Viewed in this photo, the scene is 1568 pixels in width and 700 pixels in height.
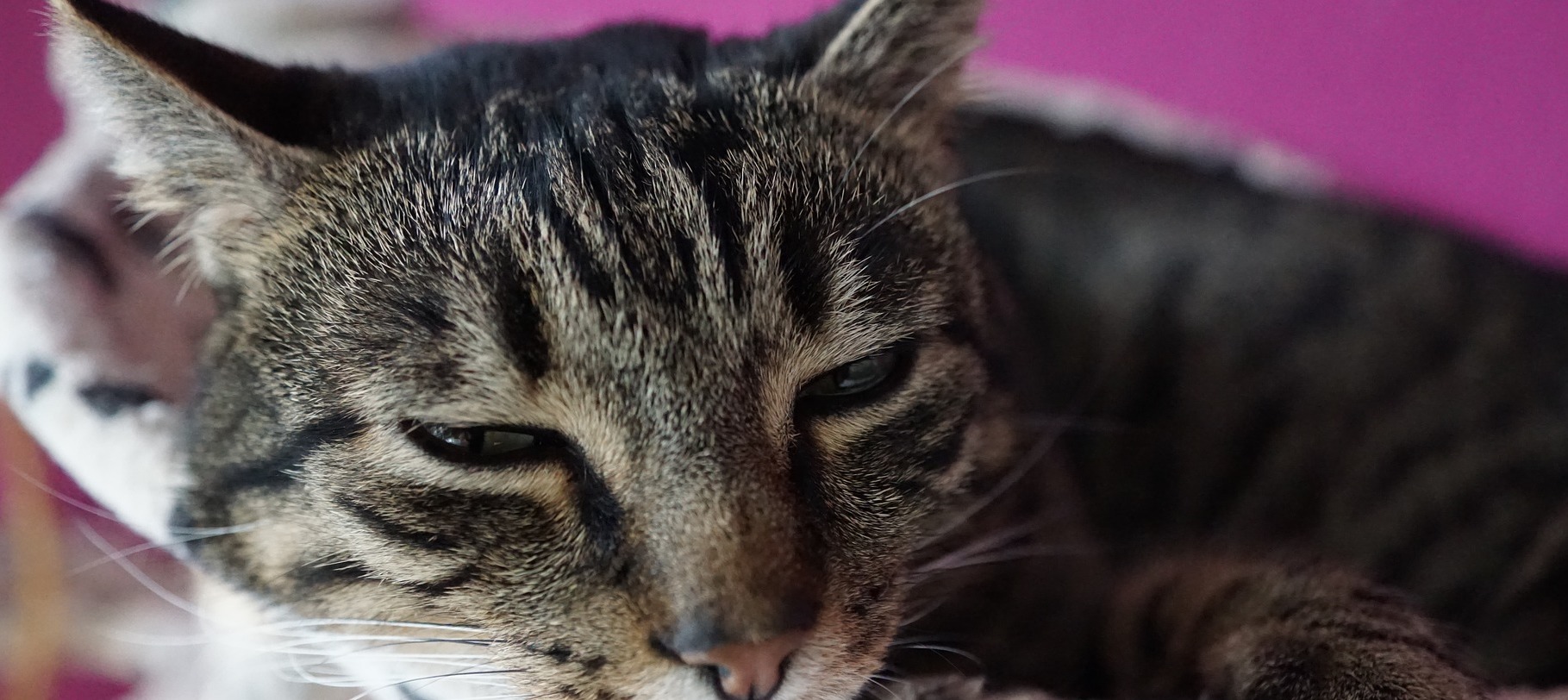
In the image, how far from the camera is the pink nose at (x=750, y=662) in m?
0.77

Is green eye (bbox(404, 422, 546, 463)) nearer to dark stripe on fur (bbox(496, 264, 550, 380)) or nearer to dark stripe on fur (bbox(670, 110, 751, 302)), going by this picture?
dark stripe on fur (bbox(496, 264, 550, 380))

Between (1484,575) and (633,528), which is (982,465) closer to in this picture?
(633,528)

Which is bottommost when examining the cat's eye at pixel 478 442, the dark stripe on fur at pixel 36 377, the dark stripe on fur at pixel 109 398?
the cat's eye at pixel 478 442

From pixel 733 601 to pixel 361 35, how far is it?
4.08ft

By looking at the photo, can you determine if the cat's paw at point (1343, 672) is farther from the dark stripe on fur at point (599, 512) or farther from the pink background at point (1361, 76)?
the pink background at point (1361, 76)

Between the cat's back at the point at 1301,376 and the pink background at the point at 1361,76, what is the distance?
33cm

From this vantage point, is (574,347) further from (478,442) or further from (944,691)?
(944,691)

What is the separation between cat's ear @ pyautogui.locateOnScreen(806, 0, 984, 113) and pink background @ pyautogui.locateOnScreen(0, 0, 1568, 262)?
723 mm

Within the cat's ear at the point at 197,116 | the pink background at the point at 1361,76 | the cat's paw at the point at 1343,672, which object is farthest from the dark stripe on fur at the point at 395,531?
the pink background at the point at 1361,76

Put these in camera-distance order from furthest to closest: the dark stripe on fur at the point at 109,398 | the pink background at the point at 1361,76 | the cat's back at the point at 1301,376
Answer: the pink background at the point at 1361,76
the cat's back at the point at 1301,376
the dark stripe on fur at the point at 109,398

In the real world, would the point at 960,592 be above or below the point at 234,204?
below

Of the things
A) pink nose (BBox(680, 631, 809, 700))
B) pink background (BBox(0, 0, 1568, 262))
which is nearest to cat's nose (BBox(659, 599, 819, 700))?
pink nose (BBox(680, 631, 809, 700))

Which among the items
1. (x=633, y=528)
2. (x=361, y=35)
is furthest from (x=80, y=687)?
(x=633, y=528)

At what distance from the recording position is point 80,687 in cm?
165
